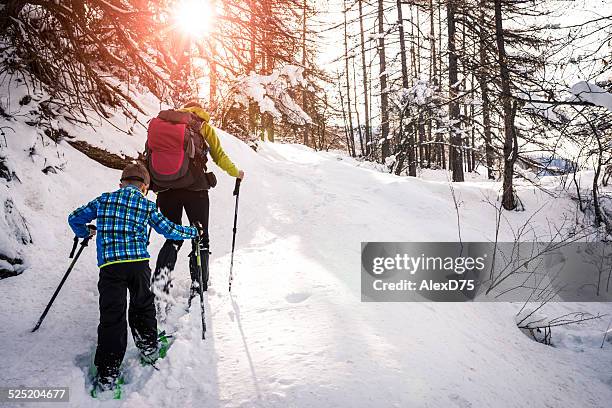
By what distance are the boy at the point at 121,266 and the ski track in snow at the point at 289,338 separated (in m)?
0.24

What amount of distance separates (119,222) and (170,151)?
46.3 inches

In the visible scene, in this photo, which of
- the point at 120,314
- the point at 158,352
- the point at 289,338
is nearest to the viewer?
the point at 120,314

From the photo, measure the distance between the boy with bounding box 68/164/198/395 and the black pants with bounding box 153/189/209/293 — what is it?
848mm

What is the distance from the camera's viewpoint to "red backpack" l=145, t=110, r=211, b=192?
12.3ft

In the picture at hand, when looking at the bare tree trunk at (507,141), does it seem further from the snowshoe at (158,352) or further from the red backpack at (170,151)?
the snowshoe at (158,352)

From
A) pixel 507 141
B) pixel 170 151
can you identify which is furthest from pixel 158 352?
pixel 507 141

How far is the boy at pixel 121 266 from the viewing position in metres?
2.70

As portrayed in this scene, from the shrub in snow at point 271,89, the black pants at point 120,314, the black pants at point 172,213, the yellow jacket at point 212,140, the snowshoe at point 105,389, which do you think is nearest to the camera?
the snowshoe at point 105,389

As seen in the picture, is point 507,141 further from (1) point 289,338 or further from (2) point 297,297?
(1) point 289,338

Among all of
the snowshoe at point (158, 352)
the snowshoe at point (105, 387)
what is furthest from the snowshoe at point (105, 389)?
the snowshoe at point (158, 352)

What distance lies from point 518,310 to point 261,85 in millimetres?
8180

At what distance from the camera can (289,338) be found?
3.19m

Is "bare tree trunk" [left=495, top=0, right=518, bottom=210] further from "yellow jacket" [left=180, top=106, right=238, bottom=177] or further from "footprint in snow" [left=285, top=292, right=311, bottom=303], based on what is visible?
"yellow jacket" [left=180, top=106, right=238, bottom=177]

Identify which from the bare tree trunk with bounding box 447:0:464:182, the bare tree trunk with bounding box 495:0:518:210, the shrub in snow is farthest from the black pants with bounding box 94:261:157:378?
the bare tree trunk with bounding box 447:0:464:182
